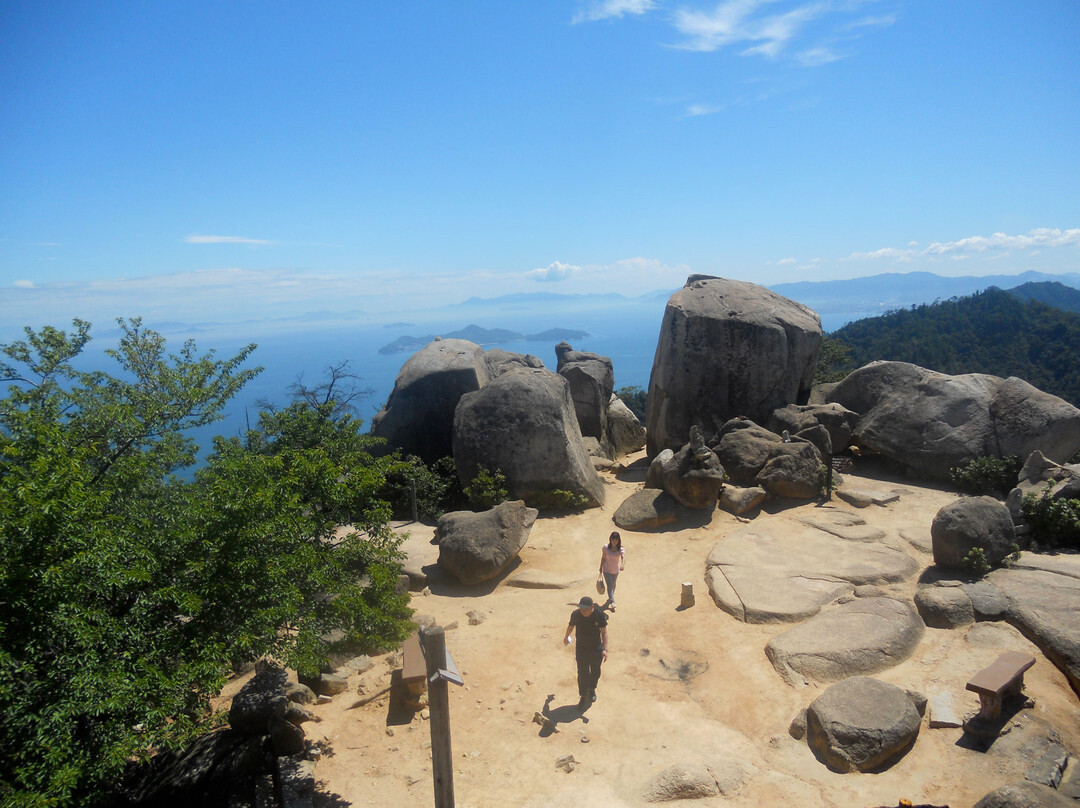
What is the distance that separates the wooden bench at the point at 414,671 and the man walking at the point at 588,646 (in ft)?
7.52

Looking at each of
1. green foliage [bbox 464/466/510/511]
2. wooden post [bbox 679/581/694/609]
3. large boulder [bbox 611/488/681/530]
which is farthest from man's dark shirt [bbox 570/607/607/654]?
green foliage [bbox 464/466/510/511]

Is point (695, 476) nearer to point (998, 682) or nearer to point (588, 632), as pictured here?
point (588, 632)

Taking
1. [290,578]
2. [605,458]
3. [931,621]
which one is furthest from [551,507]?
[290,578]

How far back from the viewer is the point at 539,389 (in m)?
17.7

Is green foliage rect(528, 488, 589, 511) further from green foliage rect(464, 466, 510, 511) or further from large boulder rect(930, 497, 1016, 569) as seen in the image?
large boulder rect(930, 497, 1016, 569)

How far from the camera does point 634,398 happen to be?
43281 millimetres

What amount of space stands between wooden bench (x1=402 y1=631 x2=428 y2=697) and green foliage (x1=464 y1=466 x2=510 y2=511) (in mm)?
6808

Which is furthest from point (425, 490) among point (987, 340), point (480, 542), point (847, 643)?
point (987, 340)

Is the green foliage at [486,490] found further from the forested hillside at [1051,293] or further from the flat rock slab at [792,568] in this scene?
the forested hillside at [1051,293]

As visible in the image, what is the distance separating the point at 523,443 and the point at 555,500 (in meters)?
1.79

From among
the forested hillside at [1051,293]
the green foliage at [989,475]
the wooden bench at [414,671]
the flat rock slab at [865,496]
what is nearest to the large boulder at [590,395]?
the flat rock slab at [865,496]

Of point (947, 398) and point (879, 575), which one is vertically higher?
point (947, 398)

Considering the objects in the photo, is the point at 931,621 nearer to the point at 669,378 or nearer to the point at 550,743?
the point at 550,743

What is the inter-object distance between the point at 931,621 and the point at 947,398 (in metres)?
9.78
